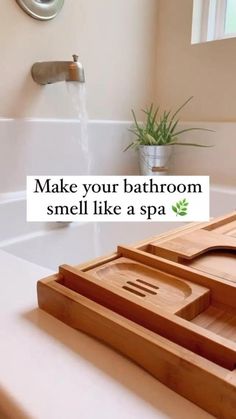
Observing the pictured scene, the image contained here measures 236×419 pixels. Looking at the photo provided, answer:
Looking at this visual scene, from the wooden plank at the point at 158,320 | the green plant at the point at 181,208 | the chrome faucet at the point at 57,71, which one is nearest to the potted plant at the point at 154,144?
the green plant at the point at 181,208

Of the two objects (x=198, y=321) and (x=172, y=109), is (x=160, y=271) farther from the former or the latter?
(x=172, y=109)

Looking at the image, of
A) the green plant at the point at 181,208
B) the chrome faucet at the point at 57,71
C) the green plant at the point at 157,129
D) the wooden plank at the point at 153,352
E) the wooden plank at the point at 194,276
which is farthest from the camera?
the green plant at the point at 157,129

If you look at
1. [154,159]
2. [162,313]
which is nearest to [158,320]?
[162,313]

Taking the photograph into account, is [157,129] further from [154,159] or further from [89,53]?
[89,53]

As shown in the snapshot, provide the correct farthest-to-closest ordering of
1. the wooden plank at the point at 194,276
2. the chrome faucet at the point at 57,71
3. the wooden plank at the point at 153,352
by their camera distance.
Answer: the chrome faucet at the point at 57,71 → the wooden plank at the point at 194,276 → the wooden plank at the point at 153,352

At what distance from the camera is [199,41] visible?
1253 millimetres

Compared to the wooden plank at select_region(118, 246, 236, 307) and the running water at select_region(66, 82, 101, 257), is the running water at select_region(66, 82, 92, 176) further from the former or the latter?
the wooden plank at select_region(118, 246, 236, 307)

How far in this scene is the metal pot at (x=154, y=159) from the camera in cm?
117

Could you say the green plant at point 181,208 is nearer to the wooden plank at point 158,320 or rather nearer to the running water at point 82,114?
the running water at point 82,114

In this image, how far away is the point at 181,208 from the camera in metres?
1.08

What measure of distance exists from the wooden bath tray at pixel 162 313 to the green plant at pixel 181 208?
1.76 feet

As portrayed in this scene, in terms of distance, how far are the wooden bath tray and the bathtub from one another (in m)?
0.44

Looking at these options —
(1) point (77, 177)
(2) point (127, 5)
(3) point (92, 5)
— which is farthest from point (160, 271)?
(2) point (127, 5)

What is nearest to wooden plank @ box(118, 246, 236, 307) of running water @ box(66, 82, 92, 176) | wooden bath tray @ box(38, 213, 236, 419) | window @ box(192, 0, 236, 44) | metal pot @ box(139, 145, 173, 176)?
wooden bath tray @ box(38, 213, 236, 419)
